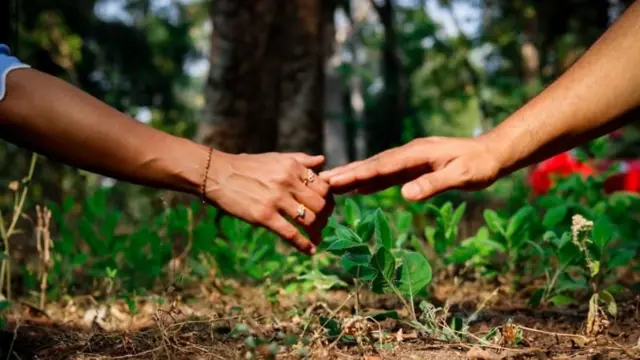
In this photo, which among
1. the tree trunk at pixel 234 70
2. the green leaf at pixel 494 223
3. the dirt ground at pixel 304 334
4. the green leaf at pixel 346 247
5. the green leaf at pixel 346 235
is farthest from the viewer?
the tree trunk at pixel 234 70

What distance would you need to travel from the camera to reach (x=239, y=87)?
5.01m

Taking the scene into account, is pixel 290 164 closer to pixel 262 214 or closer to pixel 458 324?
pixel 262 214

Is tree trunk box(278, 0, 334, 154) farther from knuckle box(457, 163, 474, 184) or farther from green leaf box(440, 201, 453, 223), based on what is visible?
knuckle box(457, 163, 474, 184)

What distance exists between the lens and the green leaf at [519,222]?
2.80 metres

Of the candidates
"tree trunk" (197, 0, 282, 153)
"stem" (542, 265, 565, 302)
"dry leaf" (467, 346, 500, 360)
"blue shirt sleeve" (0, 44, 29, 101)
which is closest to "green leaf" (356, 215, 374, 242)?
"dry leaf" (467, 346, 500, 360)

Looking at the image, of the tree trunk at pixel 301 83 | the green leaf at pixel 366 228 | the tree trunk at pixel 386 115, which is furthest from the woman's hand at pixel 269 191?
the tree trunk at pixel 386 115

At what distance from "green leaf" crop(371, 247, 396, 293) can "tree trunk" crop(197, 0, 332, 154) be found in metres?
3.03

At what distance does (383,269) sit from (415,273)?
0.10 meters

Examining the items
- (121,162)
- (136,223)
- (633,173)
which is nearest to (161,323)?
(121,162)

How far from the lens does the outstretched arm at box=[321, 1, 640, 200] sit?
84.4 inches

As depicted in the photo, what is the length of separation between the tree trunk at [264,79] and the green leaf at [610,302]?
3.07 metres

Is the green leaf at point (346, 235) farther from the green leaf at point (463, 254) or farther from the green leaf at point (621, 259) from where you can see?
the green leaf at point (621, 259)

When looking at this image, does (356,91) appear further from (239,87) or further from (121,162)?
(121,162)

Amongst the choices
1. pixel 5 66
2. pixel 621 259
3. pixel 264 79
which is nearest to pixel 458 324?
pixel 621 259
